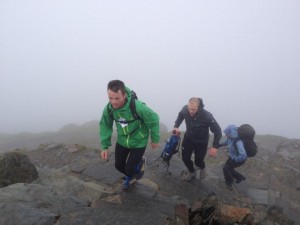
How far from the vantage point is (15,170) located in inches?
379

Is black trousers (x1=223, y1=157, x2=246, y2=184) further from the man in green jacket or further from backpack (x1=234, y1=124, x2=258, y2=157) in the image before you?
the man in green jacket

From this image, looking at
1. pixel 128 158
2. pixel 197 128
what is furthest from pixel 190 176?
pixel 128 158

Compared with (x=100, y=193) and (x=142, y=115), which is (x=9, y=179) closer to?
(x=100, y=193)

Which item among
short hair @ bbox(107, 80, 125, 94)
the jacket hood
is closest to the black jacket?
the jacket hood

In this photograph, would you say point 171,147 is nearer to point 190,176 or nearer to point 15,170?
point 190,176

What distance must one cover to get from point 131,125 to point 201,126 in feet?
9.65

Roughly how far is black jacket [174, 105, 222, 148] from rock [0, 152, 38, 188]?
525cm

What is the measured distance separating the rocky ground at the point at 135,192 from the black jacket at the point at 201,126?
1.73 meters

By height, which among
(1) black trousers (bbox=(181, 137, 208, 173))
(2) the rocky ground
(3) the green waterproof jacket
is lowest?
(2) the rocky ground

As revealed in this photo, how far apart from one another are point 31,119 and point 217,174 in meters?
189

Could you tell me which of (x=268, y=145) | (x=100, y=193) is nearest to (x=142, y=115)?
(x=100, y=193)

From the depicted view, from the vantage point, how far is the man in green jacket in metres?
7.18

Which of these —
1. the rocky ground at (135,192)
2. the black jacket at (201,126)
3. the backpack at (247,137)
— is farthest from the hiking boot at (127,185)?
the backpack at (247,137)

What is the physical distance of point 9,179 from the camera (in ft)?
30.8
